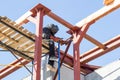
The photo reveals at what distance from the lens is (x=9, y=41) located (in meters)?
18.9

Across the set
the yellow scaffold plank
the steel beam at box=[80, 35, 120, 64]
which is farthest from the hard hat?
the steel beam at box=[80, 35, 120, 64]

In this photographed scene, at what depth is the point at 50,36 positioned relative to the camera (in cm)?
1944

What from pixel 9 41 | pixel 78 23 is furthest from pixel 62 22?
pixel 9 41

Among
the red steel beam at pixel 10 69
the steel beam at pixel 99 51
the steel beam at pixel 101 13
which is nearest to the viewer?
the steel beam at pixel 101 13

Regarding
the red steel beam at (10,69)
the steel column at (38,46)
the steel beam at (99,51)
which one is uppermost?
the steel beam at (99,51)

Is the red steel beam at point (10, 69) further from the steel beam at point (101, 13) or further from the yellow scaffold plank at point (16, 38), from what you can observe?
the steel beam at point (101, 13)

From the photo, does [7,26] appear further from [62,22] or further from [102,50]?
[102,50]

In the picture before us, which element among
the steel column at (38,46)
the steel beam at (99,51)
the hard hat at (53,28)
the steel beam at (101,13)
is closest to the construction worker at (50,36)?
the hard hat at (53,28)

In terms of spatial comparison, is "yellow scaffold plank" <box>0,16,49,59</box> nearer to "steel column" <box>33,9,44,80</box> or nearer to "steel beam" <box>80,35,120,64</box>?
"steel column" <box>33,9,44,80</box>

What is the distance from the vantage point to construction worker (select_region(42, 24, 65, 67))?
1908cm

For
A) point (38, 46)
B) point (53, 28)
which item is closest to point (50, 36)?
point (53, 28)

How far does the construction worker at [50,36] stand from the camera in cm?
1908

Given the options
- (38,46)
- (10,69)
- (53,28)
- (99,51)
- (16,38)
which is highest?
(53,28)

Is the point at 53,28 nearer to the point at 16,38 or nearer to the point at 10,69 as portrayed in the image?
the point at 16,38
